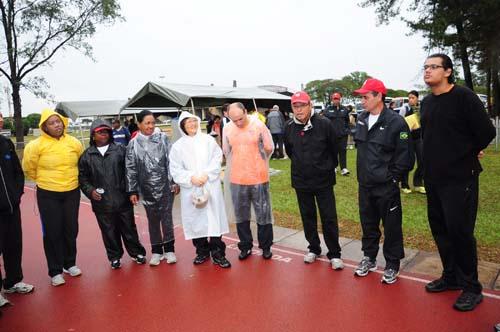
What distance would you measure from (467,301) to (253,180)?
→ 233 cm

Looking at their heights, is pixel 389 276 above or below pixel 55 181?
below

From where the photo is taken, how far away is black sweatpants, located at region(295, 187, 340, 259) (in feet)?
13.3

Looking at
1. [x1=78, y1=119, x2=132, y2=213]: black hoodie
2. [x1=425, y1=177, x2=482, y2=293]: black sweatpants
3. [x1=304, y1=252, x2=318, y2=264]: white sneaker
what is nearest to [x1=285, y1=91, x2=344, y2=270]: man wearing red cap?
[x1=304, y1=252, x2=318, y2=264]: white sneaker

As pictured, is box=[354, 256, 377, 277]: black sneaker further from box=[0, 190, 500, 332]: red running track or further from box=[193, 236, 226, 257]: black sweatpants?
box=[193, 236, 226, 257]: black sweatpants

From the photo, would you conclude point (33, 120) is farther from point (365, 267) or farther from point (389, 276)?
point (389, 276)

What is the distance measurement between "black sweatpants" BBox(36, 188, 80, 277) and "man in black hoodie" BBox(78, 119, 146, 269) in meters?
0.22

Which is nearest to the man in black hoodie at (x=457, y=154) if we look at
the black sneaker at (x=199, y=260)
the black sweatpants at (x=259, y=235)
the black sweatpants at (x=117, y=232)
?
the black sweatpants at (x=259, y=235)

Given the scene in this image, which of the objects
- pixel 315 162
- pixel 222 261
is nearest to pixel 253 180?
pixel 315 162

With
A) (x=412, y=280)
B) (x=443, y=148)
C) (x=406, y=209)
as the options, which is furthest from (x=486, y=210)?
(x=443, y=148)

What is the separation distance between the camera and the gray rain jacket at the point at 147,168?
4336 millimetres

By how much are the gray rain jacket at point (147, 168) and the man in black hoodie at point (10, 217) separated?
43.2 inches

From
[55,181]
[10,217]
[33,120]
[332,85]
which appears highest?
[332,85]

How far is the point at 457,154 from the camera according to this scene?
301cm

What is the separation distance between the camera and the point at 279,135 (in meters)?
13.2
